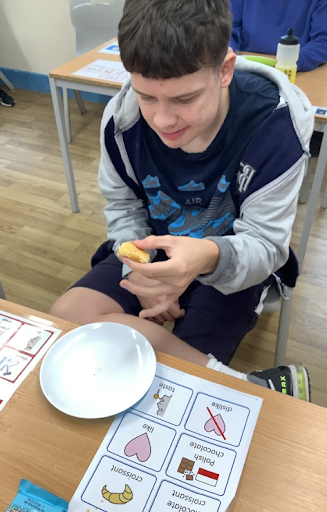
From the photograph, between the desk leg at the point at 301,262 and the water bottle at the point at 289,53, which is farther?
the water bottle at the point at 289,53

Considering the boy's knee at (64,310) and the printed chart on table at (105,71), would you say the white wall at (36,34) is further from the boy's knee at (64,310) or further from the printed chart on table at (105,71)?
the boy's knee at (64,310)

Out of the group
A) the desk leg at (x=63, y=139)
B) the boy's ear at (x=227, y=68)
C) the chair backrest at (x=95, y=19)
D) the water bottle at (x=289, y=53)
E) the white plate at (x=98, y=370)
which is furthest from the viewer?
the chair backrest at (x=95, y=19)

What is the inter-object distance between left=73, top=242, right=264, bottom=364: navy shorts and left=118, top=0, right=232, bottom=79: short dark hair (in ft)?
1.61

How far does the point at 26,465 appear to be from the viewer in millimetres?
563

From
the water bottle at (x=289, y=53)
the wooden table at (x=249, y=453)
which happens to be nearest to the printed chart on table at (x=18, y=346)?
the wooden table at (x=249, y=453)

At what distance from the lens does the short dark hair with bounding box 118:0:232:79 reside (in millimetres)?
658

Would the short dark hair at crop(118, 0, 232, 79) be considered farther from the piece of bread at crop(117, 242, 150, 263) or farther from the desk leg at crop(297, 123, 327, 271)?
the desk leg at crop(297, 123, 327, 271)

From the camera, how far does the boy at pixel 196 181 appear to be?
0.68 m

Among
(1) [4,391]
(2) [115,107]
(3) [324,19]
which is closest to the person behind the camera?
(1) [4,391]

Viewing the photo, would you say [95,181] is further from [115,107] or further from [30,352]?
[30,352]

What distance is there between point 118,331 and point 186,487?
0.91 feet

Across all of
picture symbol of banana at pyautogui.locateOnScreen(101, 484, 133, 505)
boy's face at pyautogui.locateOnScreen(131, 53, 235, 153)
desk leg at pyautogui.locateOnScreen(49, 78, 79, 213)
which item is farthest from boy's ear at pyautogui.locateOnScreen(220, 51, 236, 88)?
desk leg at pyautogui.locateOnScreen(49, 78, 79, 213)

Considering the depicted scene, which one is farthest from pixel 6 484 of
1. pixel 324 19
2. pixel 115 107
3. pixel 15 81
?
pixel 15 81

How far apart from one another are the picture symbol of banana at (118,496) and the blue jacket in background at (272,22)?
5.76 ft
